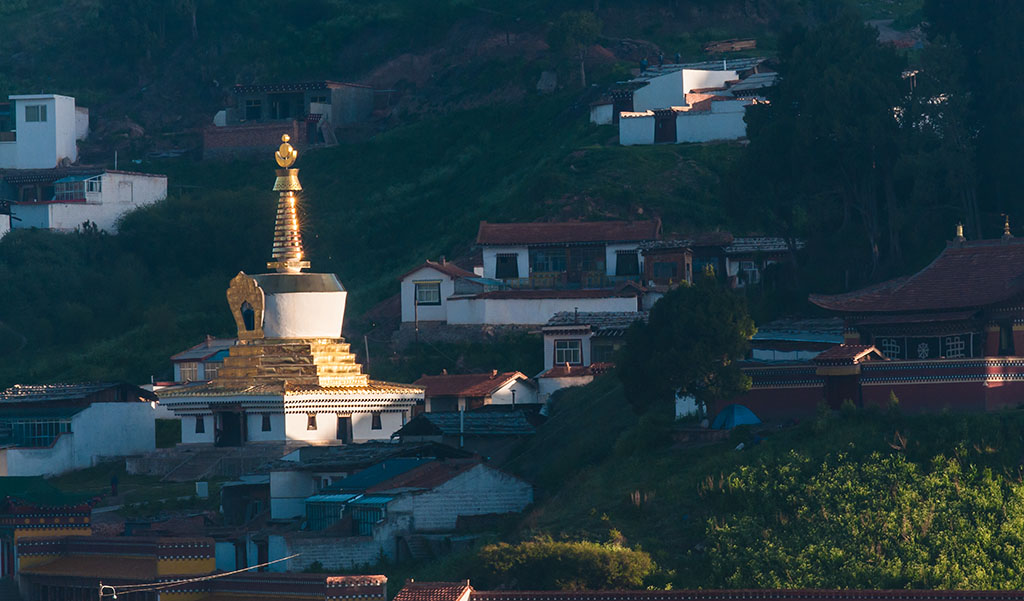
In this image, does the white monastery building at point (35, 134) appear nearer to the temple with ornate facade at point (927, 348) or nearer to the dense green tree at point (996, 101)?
the dense green tree at point (996, 101)

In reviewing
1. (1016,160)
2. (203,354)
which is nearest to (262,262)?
(203,354)

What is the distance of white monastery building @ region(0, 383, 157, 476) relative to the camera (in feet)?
212

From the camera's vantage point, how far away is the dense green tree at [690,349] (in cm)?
4862

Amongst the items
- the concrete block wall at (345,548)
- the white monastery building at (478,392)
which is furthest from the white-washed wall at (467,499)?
the white monastery building at (478,392)

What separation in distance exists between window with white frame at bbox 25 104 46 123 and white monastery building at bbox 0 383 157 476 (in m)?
40.1

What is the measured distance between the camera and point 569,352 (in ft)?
229

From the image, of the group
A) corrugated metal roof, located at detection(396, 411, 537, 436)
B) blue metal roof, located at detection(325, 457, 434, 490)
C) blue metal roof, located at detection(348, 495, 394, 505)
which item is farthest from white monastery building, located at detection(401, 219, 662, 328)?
blue metal roof, located at detection(348, 495, 394, 505)

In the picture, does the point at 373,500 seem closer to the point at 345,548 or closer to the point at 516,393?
the point at 345,548

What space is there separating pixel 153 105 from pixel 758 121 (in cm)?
6439

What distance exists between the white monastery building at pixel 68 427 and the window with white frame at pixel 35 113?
1579 inches

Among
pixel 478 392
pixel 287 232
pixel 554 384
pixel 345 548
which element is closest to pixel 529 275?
pixel 554 384

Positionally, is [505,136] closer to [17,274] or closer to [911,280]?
[17,274]

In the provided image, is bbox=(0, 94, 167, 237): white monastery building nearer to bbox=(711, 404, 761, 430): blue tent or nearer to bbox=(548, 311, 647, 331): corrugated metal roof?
bbox=(548, 311, 647, 331): corrugated metal roof

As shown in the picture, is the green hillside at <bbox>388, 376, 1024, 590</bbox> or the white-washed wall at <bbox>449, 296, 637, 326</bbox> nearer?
the green hillside at <bbox>388, 376, 1024, 590</bbox>
